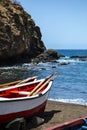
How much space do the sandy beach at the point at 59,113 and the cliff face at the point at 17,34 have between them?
40.6m

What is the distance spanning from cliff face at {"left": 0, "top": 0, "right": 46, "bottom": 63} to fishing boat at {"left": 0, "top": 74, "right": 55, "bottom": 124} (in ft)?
141

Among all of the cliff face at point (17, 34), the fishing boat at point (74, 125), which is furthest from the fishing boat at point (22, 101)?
the cliff face at point (17, 34)

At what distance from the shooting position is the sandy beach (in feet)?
52.3

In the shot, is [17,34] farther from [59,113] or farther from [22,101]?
[22,101]

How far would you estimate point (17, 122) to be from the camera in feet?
44.5

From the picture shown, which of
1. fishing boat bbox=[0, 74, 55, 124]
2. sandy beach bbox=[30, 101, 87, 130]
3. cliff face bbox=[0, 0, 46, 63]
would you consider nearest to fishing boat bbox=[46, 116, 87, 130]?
fishing boat bbox=[0, 74, 55, 124]

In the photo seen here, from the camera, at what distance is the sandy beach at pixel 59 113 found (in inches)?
627

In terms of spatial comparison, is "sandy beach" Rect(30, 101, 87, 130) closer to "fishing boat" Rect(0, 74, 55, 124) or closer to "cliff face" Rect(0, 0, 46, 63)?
"fishing boat" Rect(0, 74, 55, 124)

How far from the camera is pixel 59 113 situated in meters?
18.1

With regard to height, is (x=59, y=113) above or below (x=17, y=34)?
below

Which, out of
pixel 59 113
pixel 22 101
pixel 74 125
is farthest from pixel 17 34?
pixel 74 125

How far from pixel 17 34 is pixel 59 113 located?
4905 cm

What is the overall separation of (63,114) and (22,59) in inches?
2155

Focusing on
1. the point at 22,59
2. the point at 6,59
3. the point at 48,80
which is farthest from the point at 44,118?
the point at 22,59
